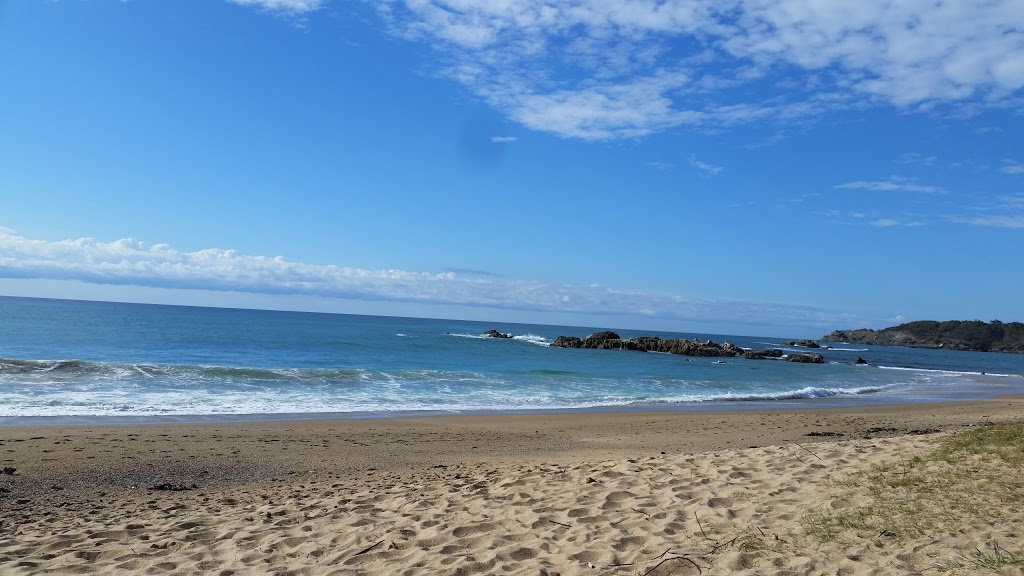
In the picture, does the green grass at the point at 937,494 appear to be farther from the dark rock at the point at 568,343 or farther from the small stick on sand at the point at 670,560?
the dark rock at the point at 568,343

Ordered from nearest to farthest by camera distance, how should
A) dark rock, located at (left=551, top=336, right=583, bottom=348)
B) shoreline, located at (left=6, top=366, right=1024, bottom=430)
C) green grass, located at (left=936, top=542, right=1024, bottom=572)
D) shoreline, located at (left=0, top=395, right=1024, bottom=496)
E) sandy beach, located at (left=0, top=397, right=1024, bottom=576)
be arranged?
green grass, located at (left=936, top=542, right=1024, bottom=572) → sandy beach, located at (left=0, top=397, right=1024, bottom=576) → shoreline, located at (left=0, top=395, right=1024, bottom=496) → shoreline, located at (left=6, top=366, right=1024, bottom=430) → dark rock, located at (left=551, top=336, right=583, bottom=348)

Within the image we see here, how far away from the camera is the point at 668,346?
60.9 m

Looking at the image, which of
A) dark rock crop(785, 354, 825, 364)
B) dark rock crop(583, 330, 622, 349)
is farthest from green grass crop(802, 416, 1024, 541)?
dark rock crop(583, 330, 622, 349)

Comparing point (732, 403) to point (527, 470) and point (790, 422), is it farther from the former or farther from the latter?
point (527, 470)

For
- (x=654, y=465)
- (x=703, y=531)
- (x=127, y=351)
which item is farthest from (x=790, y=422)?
(x=127, y=351)

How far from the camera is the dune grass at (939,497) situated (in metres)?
4.64

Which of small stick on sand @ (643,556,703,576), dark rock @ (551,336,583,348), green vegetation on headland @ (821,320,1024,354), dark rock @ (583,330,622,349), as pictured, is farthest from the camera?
green vegetation on headland @ (821,320,1024,354)

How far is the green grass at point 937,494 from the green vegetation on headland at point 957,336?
5815 inches

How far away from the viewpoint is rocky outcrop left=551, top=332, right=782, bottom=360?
58438mm

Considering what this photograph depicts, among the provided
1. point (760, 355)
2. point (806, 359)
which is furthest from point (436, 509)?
point (760, 355)

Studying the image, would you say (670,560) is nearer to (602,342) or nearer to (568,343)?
(602,342)

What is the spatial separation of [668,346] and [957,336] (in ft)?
338

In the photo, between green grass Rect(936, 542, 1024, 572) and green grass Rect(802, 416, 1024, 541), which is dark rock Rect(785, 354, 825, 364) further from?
green grass Rect(936, 542, 1024, 572)

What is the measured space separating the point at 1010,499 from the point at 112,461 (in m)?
10.6
